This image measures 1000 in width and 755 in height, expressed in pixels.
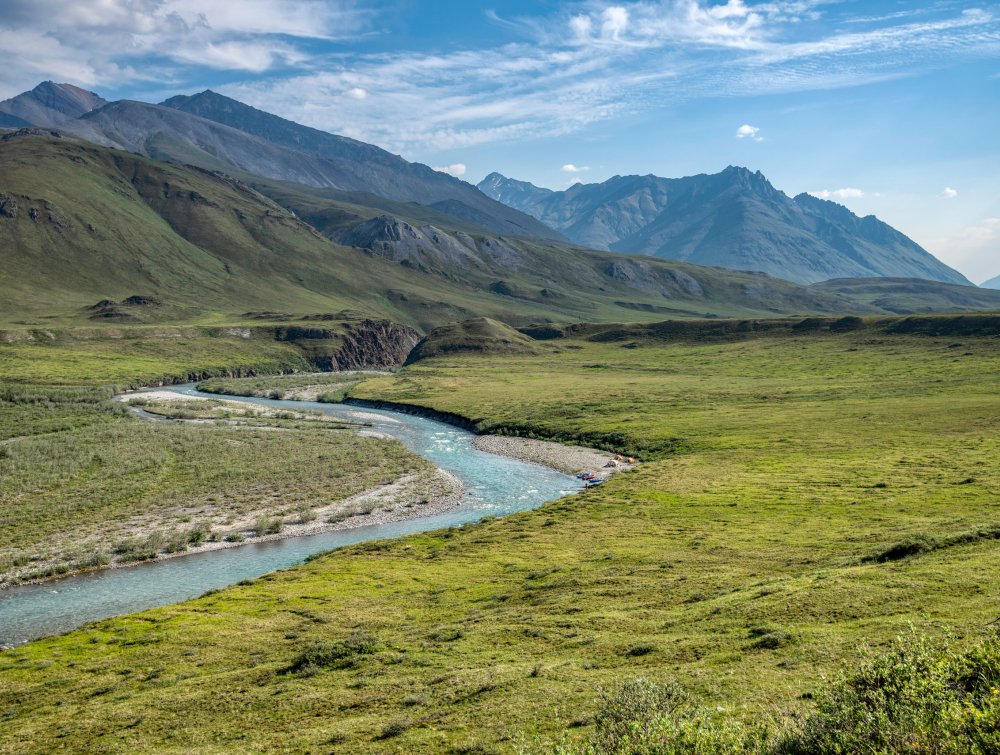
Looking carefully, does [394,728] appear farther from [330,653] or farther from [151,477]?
[151,477]

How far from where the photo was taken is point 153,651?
34219mm

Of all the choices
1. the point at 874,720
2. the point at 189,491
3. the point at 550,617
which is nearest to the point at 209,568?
the point at 189,491

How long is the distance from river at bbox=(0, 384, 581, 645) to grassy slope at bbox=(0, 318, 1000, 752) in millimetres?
4923

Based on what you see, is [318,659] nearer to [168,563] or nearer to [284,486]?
[168,563]

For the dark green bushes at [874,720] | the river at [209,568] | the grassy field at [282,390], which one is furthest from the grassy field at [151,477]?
the dark green bushes at [874,720]

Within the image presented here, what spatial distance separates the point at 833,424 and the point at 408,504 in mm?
64956

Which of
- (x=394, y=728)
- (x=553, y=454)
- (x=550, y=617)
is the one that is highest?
(x=394, y=728)

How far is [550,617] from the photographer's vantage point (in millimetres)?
33438

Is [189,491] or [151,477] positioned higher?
[151,477]

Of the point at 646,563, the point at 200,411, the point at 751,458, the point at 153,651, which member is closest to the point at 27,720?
the point at 153,651

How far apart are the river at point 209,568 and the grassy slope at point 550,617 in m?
4.92

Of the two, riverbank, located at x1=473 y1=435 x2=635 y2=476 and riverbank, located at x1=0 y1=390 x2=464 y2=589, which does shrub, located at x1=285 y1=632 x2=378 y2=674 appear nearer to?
riverbank, located at x1=0 y1=390 x2=464 y2=589

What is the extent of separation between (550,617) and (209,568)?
3138 cm

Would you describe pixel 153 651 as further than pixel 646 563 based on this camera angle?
No
